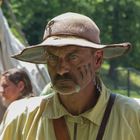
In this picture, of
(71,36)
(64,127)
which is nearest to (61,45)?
(71,36)

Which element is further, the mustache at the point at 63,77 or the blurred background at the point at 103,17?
the blurred background at the point at 103,17

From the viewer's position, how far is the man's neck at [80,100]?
13.1 ft

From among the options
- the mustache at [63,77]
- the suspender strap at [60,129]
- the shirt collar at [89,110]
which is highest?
the mustache at [63,77]

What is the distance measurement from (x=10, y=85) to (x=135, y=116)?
12.0 feet

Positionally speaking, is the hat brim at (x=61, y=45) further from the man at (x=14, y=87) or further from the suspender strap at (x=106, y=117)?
the man at (x=14, y=87)

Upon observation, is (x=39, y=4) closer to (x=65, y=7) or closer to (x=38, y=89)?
(x=65, y=7)

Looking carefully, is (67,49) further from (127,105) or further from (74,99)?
(127,105)

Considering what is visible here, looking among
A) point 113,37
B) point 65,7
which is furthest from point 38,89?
point 113,37

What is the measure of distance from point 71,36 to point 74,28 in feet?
0.20

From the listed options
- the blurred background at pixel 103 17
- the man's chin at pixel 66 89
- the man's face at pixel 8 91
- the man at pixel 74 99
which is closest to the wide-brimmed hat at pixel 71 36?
the man at pixel 74 99

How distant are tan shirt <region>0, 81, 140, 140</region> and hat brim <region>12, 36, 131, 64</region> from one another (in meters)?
0.21

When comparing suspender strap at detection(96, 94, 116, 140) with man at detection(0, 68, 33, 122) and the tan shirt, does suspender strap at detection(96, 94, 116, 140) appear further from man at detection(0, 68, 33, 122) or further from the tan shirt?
man at detection(0, 68, 33, 122)

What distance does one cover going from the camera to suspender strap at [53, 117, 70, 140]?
156 inches

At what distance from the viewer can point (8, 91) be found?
745cm
